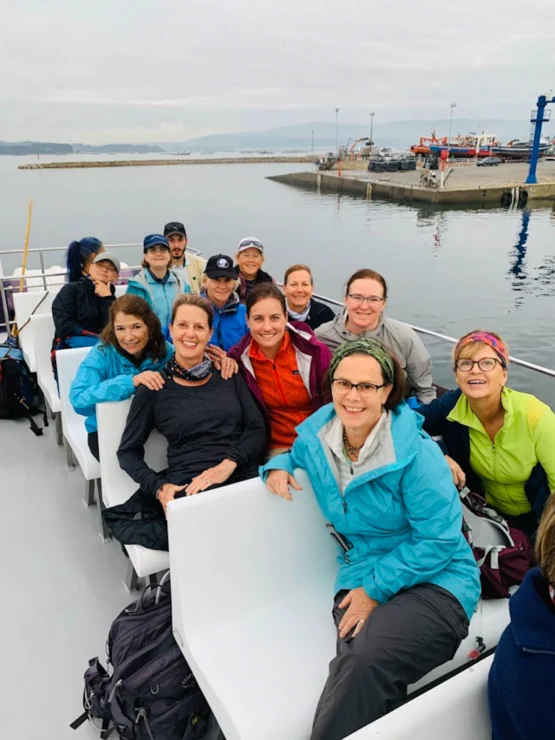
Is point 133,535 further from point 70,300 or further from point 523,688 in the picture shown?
point 70,300

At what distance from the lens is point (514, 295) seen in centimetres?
1386

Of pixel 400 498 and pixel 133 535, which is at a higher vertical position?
pixel 400 498

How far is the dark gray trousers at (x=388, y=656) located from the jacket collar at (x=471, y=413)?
667mm

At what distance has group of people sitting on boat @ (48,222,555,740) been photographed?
1412 mm

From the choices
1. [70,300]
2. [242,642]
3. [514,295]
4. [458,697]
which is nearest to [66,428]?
[70,300]

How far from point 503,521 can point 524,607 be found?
974 mm

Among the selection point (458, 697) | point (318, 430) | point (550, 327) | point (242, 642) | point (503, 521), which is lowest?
point (550, 327)

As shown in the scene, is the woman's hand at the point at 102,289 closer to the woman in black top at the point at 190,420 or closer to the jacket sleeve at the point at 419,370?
the woman in black top at the point at 190,420

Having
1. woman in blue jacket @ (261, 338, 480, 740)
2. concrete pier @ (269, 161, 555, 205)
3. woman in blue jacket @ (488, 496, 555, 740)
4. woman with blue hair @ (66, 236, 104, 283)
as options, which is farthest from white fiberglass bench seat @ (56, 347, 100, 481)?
concrete pier @ (269, 161, 555, 205)

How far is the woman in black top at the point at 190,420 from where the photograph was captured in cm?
206

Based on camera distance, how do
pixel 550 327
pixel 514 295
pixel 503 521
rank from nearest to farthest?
pixel 503 521 → pixel 550 327 → pixel 514 295

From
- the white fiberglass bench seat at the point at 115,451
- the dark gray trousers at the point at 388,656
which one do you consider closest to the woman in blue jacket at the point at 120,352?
the white fiberglass bench seat at the point at 115,451

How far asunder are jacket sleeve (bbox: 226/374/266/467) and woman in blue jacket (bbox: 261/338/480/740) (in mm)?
352

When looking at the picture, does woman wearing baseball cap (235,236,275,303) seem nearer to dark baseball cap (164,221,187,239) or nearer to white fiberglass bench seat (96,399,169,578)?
dark baseball cap (164,221,187,239)
